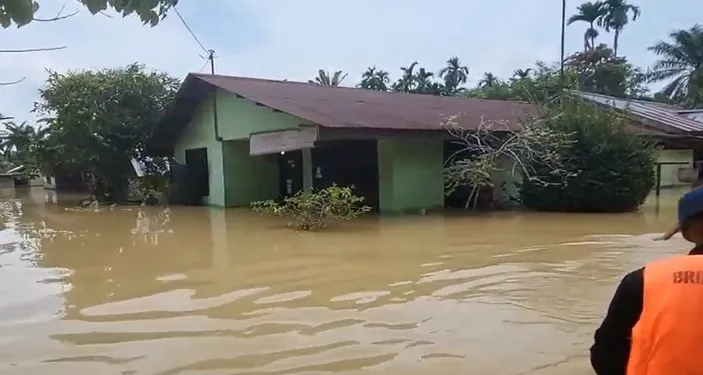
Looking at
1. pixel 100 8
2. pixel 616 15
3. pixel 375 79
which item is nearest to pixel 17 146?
pixel 375 79

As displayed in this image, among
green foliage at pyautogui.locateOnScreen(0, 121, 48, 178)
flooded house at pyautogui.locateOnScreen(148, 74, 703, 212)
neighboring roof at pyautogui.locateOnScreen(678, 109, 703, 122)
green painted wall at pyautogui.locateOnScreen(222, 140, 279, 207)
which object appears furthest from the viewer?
green foliage at pyautogui.locateOnScreen(0, 121, 48, 178)

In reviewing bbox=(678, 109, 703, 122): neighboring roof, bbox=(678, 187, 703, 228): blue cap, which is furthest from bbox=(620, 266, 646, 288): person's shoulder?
bbox=(678, 109, 703, 122): neighboring roof

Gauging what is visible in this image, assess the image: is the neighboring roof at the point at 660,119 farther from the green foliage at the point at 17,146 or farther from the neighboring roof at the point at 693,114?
the green foliage at the point at 17,146

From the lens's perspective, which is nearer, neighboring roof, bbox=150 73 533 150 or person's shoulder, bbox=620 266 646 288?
person's shoulder, bbox=620 266 646 288

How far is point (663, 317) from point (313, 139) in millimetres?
12988

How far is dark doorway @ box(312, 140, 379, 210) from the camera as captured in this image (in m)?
16.4

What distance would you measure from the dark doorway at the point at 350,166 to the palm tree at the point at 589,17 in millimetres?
31447

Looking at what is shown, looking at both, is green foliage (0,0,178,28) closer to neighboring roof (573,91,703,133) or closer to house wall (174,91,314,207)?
house wall (174,91,314,207)

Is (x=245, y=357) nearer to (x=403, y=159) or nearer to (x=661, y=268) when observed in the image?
(x=661, y=268)

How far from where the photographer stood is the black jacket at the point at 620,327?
1.92 metres

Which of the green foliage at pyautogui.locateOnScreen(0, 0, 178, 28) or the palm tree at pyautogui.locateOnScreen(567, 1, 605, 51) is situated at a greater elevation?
the palm tree at pyautogui.locateOnScreen(567, 1, 605, 51)

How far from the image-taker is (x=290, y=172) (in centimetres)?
1969

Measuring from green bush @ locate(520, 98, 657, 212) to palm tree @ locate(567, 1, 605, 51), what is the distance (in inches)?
1245

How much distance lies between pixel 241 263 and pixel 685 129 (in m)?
18.2
